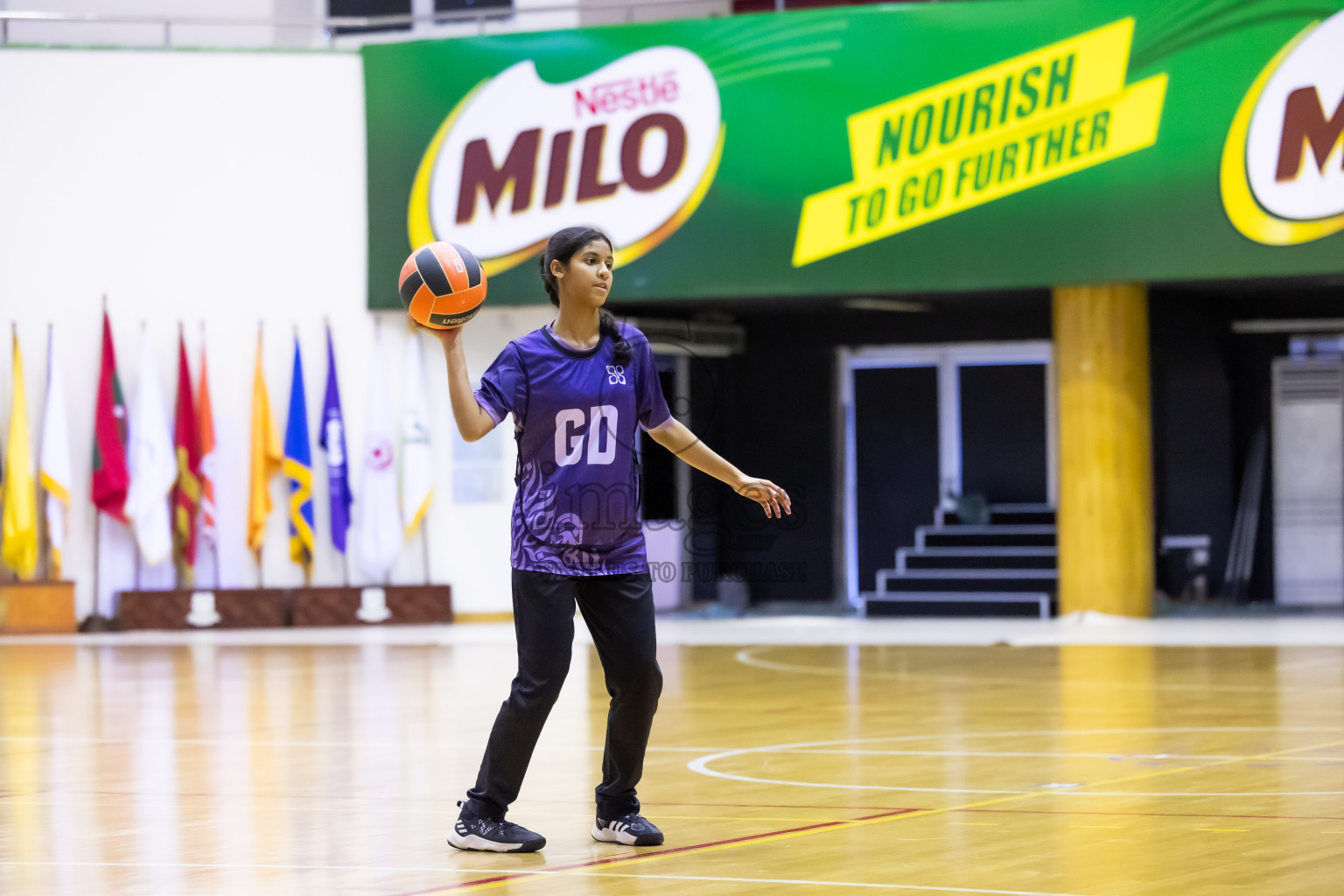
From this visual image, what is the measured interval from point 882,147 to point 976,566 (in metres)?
4.16

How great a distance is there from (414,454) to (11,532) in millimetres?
3301

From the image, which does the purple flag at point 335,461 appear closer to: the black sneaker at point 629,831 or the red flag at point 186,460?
the red flag at point 186,460

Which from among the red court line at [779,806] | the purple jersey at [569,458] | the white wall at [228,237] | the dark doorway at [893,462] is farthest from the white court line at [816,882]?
the dark doorway at [893,462]

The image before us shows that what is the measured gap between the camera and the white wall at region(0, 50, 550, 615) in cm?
1441

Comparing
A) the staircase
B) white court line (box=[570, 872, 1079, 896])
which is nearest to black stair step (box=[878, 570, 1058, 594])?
the staircase

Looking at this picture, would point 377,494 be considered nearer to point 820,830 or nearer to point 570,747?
point 570,747

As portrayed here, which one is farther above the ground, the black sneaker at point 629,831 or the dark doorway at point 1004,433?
the dark doorway at point 1004,433

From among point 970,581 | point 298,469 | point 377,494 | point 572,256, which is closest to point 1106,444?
point 970,581

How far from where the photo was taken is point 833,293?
1336cm

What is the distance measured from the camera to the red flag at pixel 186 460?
14227 mm

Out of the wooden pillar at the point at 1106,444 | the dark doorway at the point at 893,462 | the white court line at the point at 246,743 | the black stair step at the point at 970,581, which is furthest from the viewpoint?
the dark doorway at the point at 893,462

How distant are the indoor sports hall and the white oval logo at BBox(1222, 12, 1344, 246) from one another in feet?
0.08

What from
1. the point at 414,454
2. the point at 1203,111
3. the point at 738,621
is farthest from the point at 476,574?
the point at 1203,111

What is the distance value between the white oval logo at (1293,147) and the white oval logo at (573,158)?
3.94 metres
